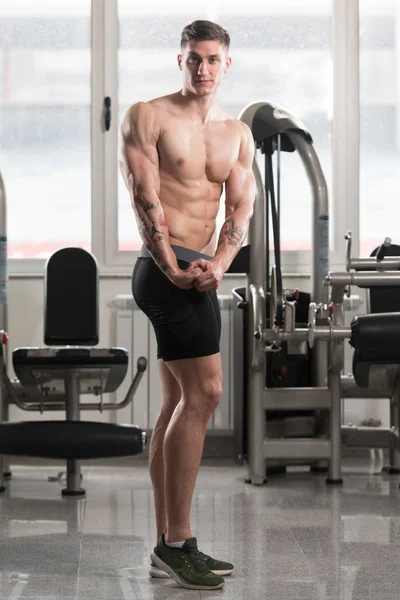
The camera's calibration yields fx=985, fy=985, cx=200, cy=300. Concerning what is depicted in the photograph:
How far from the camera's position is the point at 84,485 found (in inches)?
179

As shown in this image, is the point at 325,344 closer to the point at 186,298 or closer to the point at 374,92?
the point at 374,92

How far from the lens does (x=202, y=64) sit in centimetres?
275

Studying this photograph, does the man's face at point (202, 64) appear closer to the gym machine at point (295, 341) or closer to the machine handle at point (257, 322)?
the gym machine at point (295, 341)

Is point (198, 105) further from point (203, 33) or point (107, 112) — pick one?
point (107, 112)

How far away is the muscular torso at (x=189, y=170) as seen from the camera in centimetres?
277

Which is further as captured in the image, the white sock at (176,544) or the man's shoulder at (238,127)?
the man's shoulder at (238,127)

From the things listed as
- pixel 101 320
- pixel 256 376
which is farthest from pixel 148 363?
pixel 256 376

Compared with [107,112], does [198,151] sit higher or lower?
lower

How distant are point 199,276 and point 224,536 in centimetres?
114

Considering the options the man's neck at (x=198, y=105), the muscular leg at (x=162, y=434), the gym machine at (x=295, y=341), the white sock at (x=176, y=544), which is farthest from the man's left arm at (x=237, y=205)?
the gym machine at (x=295, y=341)

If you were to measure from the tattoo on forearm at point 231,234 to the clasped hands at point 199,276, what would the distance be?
0.40ft

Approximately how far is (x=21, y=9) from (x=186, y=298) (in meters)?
3.04

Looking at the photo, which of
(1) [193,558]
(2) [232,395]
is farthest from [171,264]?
(2) [232,395]

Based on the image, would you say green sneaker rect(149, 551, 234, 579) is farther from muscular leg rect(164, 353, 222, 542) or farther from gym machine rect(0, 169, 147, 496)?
gym machine rect(0, 169, 147, 496)
